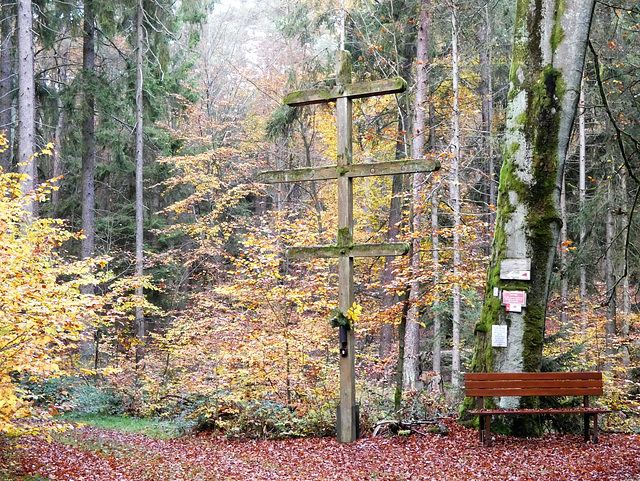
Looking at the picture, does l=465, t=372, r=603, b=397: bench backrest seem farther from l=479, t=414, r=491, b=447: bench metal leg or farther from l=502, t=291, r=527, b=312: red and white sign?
l=502, t=291, r=527, b=312: red and white sign

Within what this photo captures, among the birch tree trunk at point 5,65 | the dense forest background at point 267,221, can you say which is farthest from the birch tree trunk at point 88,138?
the birch tree trunk at point 5,65

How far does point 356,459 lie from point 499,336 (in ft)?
7.58

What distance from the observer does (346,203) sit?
7.95 meters

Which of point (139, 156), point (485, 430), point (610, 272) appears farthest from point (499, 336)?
point (139, 156)

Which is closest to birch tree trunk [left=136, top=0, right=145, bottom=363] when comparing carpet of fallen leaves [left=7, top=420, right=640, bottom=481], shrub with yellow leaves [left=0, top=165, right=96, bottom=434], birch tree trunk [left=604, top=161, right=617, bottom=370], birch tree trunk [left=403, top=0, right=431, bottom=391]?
birch tree trunk [left=403, top=0, right=431, bottom=391]

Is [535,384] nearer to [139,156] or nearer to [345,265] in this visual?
[345,265]

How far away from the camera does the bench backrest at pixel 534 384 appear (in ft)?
22.0

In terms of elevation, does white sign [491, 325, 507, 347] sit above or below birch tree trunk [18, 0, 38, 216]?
below

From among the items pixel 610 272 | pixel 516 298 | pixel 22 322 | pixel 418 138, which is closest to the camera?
pixel 22 322

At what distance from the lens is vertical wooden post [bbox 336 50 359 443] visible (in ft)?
25.5

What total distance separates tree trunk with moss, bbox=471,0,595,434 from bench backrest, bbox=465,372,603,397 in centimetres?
42

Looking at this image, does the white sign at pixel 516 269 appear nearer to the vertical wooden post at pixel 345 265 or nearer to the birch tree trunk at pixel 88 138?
the vertical wooden post at pixel 345 265

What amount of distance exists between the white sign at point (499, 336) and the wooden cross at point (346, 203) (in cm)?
150

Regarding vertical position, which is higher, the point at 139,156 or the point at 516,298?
the point at 139,156
